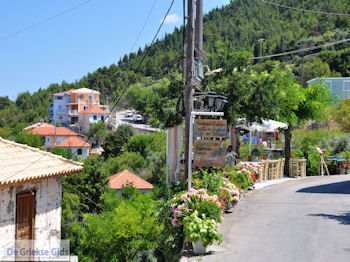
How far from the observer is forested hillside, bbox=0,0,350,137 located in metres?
92.6

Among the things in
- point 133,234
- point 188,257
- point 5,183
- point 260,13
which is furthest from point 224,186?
point 260,13

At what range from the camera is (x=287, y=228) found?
9.64 meters

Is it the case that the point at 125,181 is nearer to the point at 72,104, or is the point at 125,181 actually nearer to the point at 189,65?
the point at 189,65

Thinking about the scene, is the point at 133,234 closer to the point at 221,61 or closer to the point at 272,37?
the point at 221,61

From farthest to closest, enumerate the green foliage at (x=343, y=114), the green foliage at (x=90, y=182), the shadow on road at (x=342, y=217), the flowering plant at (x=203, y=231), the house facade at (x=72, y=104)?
the house facade at (x=72, y=104) < the green foliage at (x=90, y=182) < the green foliage at (x=343, y=114) < the shadow on road at (x=342, y=217) < the flowering plant at (x=203, y=231)

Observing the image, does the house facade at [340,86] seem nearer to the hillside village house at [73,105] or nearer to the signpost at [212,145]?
the signpost at [212,145]

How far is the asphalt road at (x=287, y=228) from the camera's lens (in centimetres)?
780

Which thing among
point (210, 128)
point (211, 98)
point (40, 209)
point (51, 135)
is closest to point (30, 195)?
point (40, 209)

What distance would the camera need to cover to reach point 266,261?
742cm

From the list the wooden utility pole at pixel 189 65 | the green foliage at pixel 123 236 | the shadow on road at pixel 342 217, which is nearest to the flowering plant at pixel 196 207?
Answer: the wooden utility pole at pixel 189 65

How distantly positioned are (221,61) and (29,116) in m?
116

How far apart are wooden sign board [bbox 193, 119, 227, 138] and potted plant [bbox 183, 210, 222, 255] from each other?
341cm

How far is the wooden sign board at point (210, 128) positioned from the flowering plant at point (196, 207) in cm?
255

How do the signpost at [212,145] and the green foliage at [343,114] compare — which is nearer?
the signpost at [212,145]
